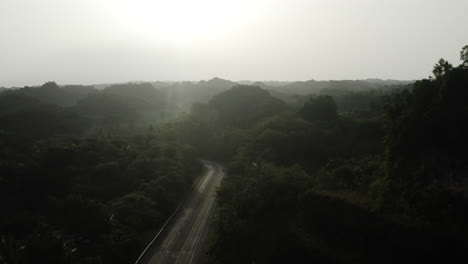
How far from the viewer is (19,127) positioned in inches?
4560

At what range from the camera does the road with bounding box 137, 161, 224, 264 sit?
42.1m

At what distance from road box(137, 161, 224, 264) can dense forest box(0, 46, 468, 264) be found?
7.10ft

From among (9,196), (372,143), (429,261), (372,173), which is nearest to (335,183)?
(372,173)

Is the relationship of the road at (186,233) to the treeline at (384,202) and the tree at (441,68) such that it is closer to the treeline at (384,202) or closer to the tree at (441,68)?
the treeline at (384,202)

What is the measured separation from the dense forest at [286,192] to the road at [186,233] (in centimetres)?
216

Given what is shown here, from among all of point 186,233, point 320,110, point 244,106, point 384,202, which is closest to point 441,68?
point 384,202

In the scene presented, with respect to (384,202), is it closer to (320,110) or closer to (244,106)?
(320,110)

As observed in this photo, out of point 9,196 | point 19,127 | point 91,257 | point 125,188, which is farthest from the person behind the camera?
point 19,127

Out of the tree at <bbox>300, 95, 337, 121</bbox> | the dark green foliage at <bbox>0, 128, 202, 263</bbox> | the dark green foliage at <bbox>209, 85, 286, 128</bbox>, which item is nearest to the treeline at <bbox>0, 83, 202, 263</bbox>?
the dark green foliage at <bbox>0, 128, 202, 263</bbox>

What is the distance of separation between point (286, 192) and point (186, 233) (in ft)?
59.1

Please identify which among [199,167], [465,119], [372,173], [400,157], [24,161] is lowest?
[199,167]

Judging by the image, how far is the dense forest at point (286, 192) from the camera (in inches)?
1215

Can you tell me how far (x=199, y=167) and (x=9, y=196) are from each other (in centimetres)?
4431

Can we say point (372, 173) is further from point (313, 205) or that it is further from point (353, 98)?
point (353, 98)
